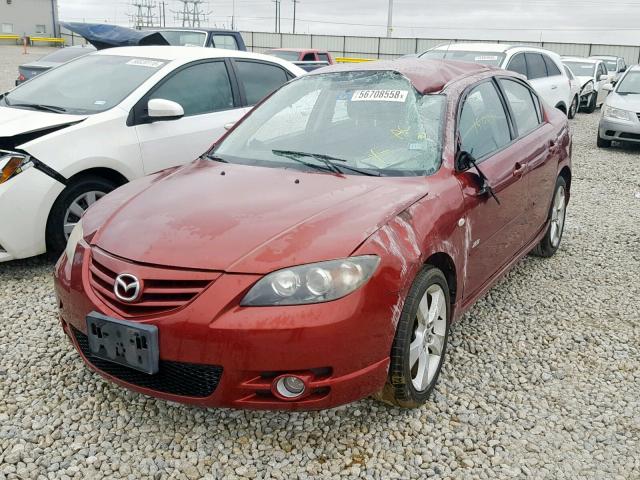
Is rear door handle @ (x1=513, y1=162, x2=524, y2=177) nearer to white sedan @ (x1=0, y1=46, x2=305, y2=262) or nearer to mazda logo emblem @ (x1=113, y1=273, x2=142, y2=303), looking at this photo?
white sedan @ (x1=0, y1=46, x2=305, y2=262)

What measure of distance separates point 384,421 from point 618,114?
972 cm

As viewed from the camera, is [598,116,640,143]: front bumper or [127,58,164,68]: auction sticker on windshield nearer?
[127,58,164,68]: auction sticker on windshield

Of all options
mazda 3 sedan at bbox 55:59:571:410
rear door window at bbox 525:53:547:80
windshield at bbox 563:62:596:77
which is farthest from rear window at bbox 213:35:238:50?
windshield at bbox 563:62:596:77

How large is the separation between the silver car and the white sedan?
7087mm

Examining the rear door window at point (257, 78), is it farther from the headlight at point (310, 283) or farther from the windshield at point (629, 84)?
the windshield at point (629, 84)

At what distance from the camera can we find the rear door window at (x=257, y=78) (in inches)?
235

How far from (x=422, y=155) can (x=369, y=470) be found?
1593mm

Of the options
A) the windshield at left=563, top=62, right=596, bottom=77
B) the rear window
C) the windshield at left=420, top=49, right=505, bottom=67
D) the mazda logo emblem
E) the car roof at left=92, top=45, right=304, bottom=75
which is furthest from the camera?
the windshield at left=563, top=62, right=596, bottom=77

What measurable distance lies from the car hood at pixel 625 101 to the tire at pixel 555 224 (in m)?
6.48

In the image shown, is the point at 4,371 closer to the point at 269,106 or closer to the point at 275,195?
the point at 275,195

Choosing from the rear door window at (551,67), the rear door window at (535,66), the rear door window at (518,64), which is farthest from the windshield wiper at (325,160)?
the rear door window at (551,67)

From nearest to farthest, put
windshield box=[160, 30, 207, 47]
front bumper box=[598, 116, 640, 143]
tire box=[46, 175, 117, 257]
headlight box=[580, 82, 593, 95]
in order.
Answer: tire box=[46, 175, 117, 257]
front bumper box=[598, 116, 640, 143]
windshield box=[160, 30, 207, 47]
headlight box=[580, 82, 593, 95]

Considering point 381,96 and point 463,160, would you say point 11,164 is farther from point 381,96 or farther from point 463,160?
point 463,160

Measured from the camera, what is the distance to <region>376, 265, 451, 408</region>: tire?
262cm
